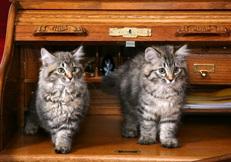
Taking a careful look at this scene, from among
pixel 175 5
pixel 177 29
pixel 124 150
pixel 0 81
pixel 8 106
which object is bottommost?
pixel 124 150

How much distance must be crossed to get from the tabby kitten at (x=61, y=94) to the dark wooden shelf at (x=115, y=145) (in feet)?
0.30

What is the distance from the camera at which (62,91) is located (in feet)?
6.11

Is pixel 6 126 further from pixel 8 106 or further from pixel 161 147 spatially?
pixel 161 147

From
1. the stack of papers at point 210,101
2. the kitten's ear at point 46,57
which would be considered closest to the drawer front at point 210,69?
the stack of papers at point 210,101

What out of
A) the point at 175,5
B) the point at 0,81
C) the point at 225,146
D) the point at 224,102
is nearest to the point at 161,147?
the point at 225,146

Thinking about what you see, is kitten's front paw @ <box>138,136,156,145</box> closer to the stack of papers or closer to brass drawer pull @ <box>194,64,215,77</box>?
the stack of papers

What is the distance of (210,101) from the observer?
7.23 ft

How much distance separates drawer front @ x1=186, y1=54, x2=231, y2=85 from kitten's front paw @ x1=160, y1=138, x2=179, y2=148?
0.40m

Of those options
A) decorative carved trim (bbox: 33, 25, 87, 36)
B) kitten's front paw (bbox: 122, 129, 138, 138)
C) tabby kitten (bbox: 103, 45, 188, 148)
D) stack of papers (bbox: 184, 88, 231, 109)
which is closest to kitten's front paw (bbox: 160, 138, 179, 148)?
tabby kitten (bbox: 103, 45, 188, 148)

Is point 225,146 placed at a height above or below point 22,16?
below

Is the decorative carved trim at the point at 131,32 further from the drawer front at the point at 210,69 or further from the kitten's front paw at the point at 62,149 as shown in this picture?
the kitten's front paw at the point at 62,149

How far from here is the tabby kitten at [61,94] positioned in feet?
6.05

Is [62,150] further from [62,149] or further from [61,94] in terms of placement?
[61,94]

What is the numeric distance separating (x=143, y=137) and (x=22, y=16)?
859 millimetres
